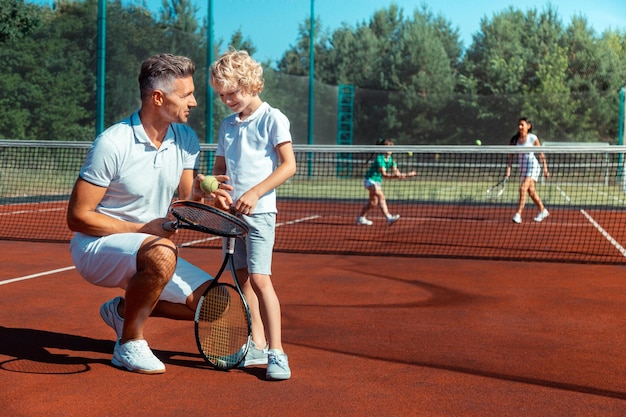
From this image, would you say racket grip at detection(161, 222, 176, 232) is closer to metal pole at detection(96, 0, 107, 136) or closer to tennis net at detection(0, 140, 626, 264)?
tennis net at detection(0, 140, 626, 264)

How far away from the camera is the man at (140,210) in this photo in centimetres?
360

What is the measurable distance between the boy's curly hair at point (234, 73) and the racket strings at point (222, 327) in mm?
808

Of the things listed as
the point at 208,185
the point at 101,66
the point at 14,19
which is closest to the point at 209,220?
the point at 208,185

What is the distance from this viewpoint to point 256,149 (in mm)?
3795

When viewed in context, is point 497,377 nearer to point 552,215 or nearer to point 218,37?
point 552,215

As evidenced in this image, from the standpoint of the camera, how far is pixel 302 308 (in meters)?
5.39

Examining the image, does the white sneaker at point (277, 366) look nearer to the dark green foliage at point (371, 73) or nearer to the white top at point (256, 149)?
the white top at point (256, 149)

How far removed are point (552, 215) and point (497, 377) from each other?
1023 centimetres

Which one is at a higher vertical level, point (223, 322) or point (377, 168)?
point (377, 168)

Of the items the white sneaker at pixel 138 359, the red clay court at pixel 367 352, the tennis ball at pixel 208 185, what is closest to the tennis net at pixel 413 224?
the red clay court at pixel 367 352

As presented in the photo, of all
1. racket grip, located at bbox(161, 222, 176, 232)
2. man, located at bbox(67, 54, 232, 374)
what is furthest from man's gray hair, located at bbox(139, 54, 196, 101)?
racket grip, located at bbox(161, 222, 176, 232)

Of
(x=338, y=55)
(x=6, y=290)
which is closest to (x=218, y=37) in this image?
(x=338, y=55)

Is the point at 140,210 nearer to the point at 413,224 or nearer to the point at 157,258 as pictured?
the point at 157,258

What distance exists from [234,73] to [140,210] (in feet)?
2.26
